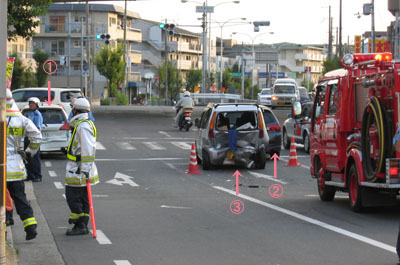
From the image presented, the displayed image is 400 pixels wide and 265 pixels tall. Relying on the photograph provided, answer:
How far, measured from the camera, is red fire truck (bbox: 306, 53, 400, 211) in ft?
43.9

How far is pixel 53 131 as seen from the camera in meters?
26.2

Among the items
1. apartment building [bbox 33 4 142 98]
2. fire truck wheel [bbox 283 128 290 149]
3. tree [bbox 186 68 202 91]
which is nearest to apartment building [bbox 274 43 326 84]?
tree [bbox 186 68 202 91]

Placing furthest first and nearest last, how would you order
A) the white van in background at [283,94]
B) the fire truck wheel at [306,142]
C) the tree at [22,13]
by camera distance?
1. the white van in background at [283,94]
2. the fire truck wheel at [306,142]
3. the tree at [22,13]

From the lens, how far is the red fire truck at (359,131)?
13.4m

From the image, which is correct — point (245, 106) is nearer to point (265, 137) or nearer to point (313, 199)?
point (265, 137)

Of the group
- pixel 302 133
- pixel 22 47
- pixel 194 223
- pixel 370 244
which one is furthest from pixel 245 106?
pixel 22 47

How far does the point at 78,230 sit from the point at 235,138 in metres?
11.6

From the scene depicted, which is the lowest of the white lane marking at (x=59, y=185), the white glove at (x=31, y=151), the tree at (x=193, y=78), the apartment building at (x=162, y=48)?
the white lane marking at (x=59, y=185)

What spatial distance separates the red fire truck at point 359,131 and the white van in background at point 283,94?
1820 inches

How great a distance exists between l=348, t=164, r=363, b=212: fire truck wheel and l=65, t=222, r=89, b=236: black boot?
4.73 metres

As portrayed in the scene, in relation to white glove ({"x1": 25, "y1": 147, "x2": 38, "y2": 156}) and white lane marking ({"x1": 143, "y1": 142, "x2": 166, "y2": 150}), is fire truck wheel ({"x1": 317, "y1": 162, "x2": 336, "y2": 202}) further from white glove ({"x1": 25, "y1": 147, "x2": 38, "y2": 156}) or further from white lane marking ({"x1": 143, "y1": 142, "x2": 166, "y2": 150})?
white lane marking ({"x1": 143, "y1": 142, "x2": 166, "y2": 150})

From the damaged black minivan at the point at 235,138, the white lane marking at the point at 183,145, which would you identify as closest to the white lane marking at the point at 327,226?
→ the damaged black minivan at the point at 235,138

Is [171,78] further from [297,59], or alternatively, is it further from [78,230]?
[78,230]

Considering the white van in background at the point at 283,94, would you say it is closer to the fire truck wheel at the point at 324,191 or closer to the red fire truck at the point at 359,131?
the fire truck wheel at the point at 324,191
